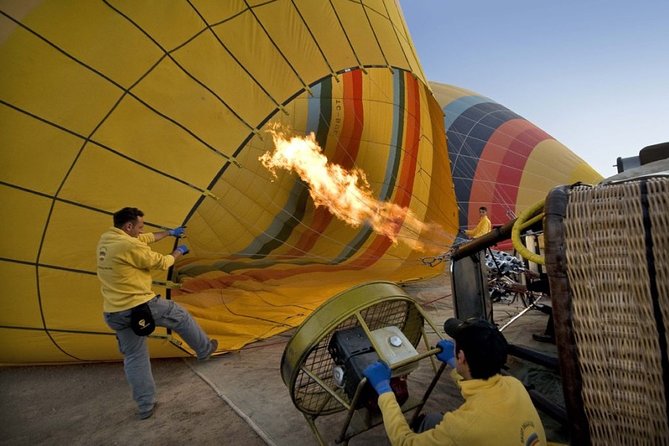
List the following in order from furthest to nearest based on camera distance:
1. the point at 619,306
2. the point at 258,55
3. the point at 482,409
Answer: the point at 258,55
the point at 482,409
the point at 619,306

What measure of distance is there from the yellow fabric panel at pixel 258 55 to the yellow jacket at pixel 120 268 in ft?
7.35

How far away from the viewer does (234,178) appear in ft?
24.8

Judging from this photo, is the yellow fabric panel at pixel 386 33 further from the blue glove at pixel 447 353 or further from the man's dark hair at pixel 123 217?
the blue glove at pixel 447 353

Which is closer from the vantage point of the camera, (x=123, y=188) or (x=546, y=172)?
(x=123, y=188)

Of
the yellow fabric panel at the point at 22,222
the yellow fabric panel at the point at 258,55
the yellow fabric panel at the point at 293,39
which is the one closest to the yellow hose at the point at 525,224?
the yellow fabric panel at the point at 258,55

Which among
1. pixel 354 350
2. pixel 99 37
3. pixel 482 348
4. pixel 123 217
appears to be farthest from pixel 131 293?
pixel 482 348

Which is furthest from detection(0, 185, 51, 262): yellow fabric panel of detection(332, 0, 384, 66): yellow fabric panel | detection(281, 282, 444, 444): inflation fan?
detection(332, 0, 384, 66): yellow fabric panel

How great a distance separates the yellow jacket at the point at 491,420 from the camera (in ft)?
3.85

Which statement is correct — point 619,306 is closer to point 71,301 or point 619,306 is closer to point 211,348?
point 211,348

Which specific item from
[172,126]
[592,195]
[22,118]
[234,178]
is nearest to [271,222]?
[234,178]

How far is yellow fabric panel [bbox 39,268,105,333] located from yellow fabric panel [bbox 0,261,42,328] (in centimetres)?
8

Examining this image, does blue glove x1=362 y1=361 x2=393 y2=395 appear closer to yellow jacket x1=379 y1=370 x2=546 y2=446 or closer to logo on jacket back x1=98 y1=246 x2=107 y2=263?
yellow jacket x1=379 y1=370 x2=546 y2=446

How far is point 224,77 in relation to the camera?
3.78m

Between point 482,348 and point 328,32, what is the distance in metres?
4.47
